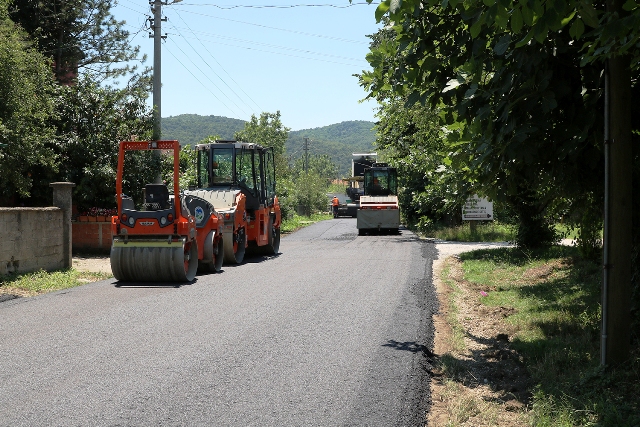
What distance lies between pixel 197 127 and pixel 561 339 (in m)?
139

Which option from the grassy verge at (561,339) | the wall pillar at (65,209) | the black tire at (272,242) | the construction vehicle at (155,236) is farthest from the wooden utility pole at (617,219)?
the black tire at (272,242)

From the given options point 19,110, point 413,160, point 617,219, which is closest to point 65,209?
point 19,110

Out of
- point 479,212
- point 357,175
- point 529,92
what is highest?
point 357,175

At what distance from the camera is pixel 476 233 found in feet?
87.9

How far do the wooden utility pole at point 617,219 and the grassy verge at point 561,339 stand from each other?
0.28 m

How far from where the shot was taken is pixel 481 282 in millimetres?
14555

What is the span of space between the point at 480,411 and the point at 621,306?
163 cm

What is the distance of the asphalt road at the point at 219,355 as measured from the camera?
5379 mm

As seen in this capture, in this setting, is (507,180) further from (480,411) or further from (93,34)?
(93,34)

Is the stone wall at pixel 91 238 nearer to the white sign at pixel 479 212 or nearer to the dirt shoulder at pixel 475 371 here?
the dirt shoulder at pixel 475 371

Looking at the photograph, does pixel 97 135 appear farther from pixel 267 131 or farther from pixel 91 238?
pixel 267 131

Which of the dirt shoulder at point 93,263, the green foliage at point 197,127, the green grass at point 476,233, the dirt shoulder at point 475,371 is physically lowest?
the dirt shoulder at point 475,371

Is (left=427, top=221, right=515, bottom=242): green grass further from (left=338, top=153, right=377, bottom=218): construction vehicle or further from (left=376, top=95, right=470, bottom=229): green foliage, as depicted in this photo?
(left=338, top=153, right=377, bottom=218): construction vehicle

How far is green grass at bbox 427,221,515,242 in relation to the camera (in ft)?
86.2
